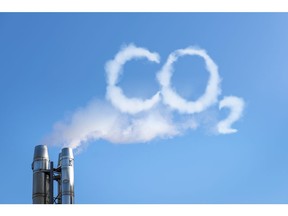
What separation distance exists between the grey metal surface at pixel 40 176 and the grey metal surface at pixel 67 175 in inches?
54.8

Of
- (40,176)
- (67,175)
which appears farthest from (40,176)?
(67,175)

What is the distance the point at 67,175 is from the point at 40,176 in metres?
2.17

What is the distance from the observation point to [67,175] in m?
37.4

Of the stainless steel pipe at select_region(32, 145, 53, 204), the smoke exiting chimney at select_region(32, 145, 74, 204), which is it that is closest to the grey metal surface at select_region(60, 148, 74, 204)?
the smoke exiting chimney at select_region(32, 145, 74, 204)

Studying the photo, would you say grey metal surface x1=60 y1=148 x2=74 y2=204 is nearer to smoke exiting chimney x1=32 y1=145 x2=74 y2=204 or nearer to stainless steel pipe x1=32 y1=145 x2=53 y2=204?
smoke exiting chimney x1=32 y1=145 x2=74 y2=204

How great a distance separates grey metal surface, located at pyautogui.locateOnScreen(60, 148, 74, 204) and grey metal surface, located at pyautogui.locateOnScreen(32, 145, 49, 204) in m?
1.39

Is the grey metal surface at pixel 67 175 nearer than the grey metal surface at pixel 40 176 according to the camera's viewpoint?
Yes

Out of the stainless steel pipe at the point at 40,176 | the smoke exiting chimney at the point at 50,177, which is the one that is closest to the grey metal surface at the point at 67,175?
the smoke exiting chimney at the point at 50,177

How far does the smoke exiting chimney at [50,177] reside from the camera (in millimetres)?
36906

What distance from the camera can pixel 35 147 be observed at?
38719 millimetres

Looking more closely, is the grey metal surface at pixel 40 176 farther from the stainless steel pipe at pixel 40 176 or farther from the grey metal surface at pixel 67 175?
the grey metal surface at pixel 67 175

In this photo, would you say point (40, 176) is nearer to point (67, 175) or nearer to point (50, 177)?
point (50, 177)
